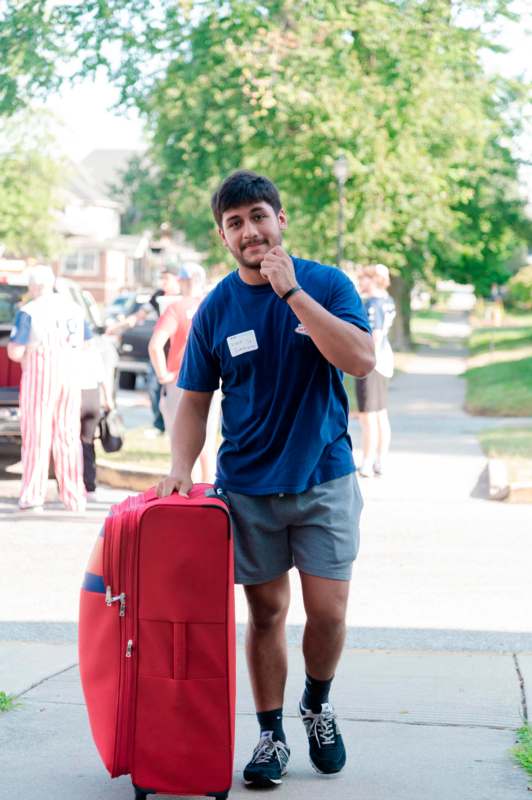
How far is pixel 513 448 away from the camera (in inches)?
548

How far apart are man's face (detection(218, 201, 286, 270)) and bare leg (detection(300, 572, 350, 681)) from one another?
978mm

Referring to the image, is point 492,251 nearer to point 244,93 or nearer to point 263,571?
point 244,93

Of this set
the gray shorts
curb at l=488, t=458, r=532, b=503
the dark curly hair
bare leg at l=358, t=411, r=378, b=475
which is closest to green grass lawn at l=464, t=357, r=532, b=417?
bare leg at l=358, t=411, r=378, b=475

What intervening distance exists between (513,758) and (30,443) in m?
6.32

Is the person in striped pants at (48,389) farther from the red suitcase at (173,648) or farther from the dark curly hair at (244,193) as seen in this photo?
the red suitcase at (173,648)

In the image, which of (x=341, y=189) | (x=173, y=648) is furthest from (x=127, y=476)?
(x=341, y=189)

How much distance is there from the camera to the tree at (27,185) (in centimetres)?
5803

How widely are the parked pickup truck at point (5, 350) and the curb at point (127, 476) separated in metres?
0.79

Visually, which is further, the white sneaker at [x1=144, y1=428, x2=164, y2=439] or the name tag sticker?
the white sneaker at [x1=144, y1=428, x2=164, y2=439]

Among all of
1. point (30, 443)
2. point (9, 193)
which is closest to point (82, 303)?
point (30, 443)

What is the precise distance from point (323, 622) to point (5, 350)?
8744 mm

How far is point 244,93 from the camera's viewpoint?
77.0 ft

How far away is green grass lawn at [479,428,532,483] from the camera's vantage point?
11.8 m

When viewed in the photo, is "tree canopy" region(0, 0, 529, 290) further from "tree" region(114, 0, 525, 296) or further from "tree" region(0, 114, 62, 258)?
"tree" region(0, 114, 62, 258)
